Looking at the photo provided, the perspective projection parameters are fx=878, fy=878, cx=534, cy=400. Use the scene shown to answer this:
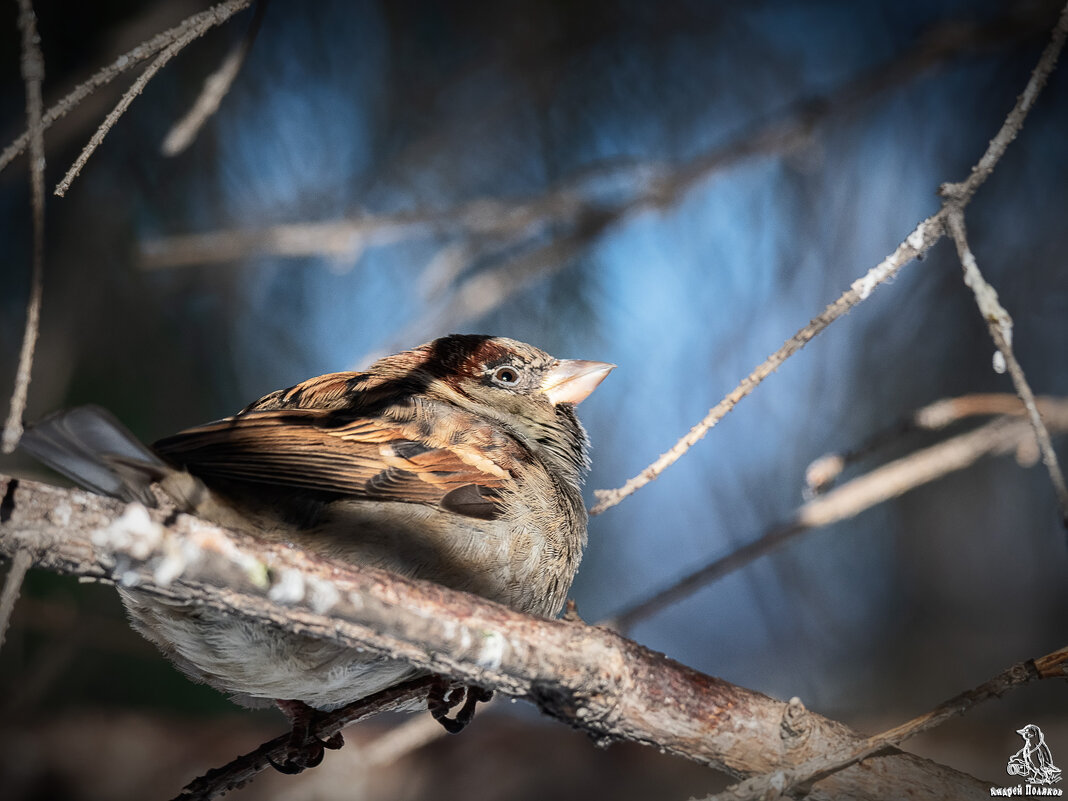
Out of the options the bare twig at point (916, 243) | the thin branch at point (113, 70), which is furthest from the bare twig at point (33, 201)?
the bare twig at point (916, 243)

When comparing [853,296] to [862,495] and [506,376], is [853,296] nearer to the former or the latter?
[862,495]

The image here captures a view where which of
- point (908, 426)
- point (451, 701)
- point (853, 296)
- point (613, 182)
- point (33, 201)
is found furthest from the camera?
point (613, 182)

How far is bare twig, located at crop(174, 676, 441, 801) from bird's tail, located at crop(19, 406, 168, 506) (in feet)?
2.55

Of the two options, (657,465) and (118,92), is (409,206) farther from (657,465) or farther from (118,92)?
(657,465)

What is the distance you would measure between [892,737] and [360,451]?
138 centimetres

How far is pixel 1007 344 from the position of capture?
5.06 ft

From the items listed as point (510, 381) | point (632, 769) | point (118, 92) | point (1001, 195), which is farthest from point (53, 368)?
point (1001, 195)

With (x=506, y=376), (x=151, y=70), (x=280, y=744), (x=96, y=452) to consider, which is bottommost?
(x=280, y=744)

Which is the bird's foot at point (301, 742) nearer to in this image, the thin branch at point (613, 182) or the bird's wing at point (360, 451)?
the bird's wing at point (360, 451)

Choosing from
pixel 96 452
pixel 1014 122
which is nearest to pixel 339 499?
pixel 96 452

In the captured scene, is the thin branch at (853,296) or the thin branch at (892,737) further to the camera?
the thin branch at (853,296)

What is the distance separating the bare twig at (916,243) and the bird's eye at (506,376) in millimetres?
1342

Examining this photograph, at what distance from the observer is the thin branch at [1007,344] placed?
4.70ft

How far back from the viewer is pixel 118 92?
3.37 m
